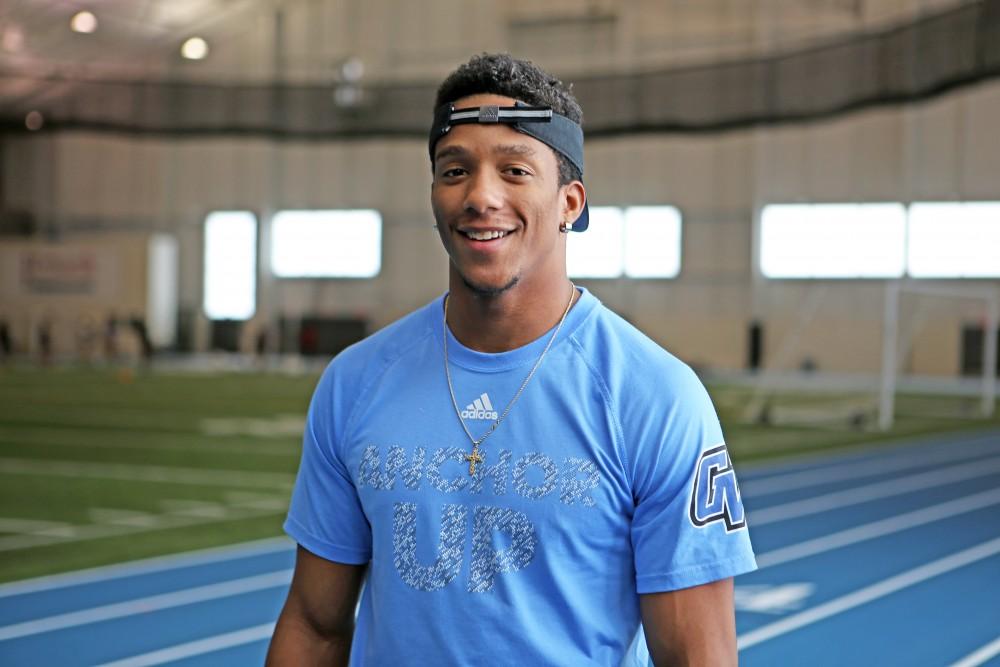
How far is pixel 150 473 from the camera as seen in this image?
10461 mm

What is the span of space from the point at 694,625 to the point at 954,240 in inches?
940

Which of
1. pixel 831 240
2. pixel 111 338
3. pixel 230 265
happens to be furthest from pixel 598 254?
pixel 111 338

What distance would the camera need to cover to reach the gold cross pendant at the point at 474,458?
1879 mm

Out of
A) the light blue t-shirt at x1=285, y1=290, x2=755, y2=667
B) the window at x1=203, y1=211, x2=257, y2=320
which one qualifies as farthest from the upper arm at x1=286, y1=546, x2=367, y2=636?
the window at x1=203, y1=211, x2=257, y2=320

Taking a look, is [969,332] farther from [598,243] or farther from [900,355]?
[900,355]

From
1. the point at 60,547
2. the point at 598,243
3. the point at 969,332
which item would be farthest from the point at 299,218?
the point at 60,547

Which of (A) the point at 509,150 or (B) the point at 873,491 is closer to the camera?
(A) the point at 509,150

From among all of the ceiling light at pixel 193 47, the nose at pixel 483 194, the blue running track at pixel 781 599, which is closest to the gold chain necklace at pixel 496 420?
the nose at pixel 483 194

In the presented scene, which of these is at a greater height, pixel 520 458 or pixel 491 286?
→ pixel 491 286

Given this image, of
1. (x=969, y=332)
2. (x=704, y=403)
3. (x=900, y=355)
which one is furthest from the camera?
(x=969, y=332)

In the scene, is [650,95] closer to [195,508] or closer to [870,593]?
[195,508]

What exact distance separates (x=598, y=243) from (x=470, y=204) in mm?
25875

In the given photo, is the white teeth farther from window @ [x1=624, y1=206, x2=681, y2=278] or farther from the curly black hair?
window @ [x1=624, y1=206, x2=681, y2=278]

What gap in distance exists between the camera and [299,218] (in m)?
31.8
